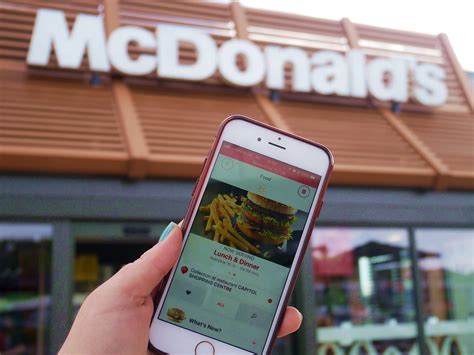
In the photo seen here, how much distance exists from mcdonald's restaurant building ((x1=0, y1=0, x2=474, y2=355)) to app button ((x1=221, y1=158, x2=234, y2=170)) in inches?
122

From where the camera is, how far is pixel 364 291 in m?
5.85

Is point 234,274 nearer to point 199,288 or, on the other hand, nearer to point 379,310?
point 199,288

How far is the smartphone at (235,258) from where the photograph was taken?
1.51 m

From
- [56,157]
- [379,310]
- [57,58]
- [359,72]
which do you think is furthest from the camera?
[359,72]

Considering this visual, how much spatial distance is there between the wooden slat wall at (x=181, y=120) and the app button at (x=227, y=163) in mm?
3124

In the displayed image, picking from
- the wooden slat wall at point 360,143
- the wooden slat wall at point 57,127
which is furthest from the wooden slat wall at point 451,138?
the wooden slat wall at point 57,127

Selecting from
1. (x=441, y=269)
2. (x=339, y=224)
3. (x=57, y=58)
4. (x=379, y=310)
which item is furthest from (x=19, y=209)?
(x=441, y=269)

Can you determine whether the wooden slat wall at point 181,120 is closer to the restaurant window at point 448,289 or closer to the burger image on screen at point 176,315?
the restaurant window at point 448,289

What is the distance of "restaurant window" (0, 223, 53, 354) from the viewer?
4586 millimetres

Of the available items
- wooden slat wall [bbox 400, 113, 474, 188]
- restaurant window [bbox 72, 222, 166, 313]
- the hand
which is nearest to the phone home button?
the hand

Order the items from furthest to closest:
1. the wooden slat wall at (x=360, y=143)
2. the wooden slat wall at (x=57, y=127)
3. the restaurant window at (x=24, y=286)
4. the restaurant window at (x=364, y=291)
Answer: the restaurant window at (x=364, y=291) → the wooden slat wall at (x=360, y=143) → the restaurant window at (x=24, y=286) → the wooden slat wall at (x=57, y=127)

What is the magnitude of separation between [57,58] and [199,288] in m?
4.37

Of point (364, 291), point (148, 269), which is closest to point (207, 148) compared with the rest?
point (364, 291)

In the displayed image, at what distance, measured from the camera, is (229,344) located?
59.3 inches
